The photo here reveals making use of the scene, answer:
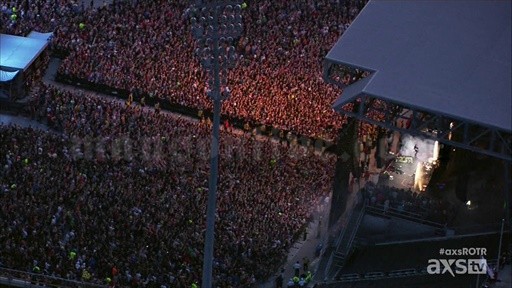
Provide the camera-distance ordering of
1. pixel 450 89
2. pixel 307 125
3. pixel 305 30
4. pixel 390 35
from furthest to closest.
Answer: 1. pixel 305 30
2. pixel 307 125
3. pixel 390 35
4. pixel 450 89

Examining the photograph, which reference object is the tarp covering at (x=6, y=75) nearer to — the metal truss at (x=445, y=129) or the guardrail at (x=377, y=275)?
the metal truss at (x=445, y=129)

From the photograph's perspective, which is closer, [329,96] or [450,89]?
[450,89]

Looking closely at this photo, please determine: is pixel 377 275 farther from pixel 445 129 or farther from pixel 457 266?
pixel 445 129

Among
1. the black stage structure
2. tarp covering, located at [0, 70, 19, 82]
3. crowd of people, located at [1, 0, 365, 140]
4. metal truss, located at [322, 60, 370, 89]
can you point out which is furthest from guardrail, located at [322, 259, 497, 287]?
tarp covering, located at [0, 70, 19, 82]

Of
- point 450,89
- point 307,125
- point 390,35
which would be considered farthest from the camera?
point 307,125

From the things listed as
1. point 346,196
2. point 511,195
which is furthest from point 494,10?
point 346,196

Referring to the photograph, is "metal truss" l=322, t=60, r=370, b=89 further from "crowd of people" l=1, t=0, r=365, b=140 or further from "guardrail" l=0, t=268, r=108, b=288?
"guardrail" l=0, t=268, r=108, b=288

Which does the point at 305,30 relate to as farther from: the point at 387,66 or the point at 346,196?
the point at 387,66
